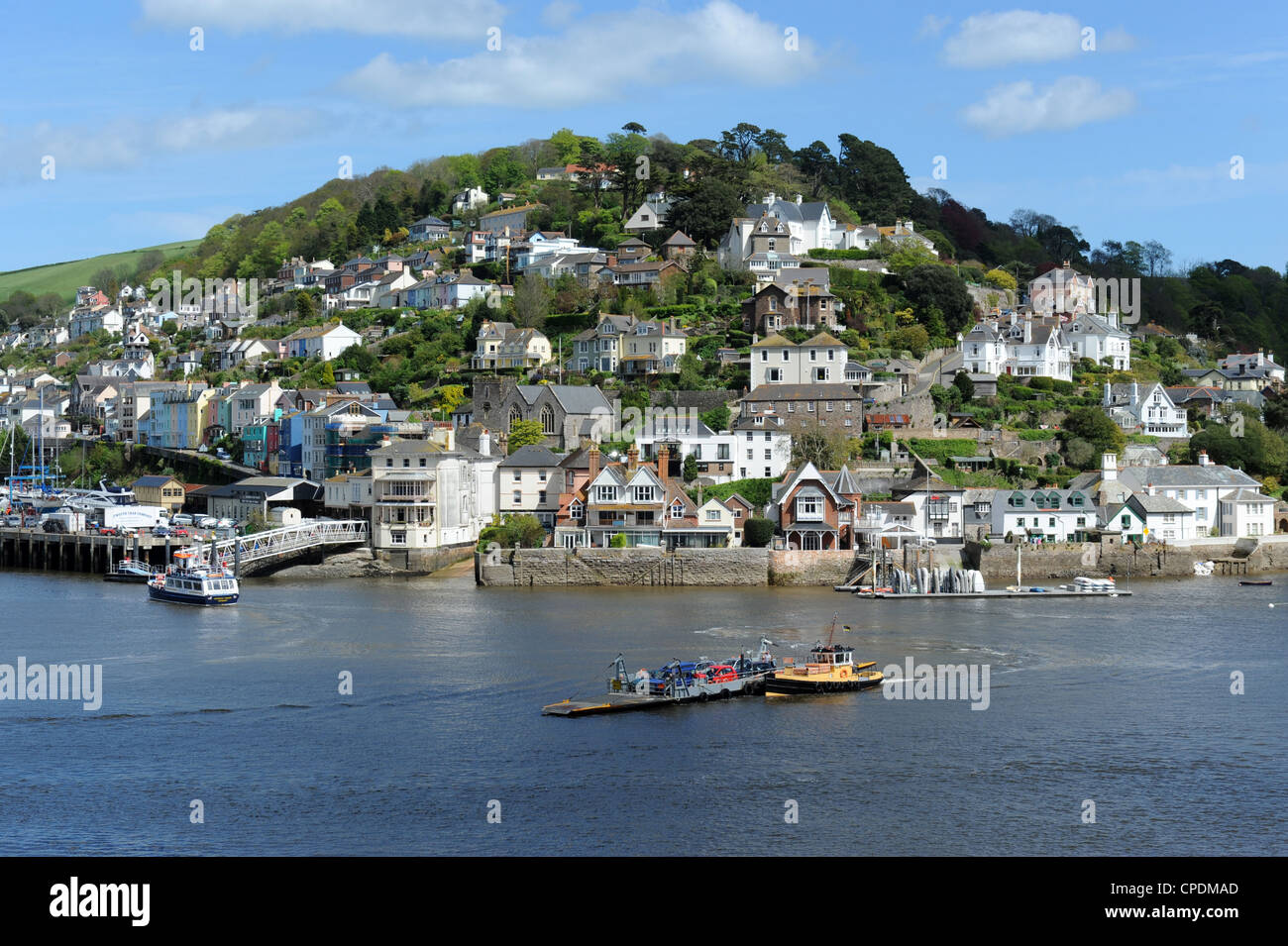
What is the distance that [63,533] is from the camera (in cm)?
5559

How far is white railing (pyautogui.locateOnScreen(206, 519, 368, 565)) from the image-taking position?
158 ft

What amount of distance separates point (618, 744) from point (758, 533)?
23.1 meters

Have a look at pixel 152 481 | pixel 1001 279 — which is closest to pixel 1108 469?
pixel 1001 279

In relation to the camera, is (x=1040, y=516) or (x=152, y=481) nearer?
(x=1040, y=516)

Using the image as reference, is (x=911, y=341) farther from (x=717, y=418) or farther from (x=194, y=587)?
(x=194, y=587)

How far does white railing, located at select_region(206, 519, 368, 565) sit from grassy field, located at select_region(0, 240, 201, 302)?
9848 centimetres

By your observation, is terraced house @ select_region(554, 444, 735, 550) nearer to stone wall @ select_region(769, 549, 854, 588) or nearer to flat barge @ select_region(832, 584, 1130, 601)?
stone wall @ select_region(769, 549, 854, 588)

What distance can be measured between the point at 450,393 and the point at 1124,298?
1710 inches

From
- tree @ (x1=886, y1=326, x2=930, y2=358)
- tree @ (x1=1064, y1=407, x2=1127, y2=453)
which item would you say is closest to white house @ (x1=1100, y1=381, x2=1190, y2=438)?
tree @ (x1=1064, y1=407, x2=1127, y2=453)

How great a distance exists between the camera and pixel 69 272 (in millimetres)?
151250

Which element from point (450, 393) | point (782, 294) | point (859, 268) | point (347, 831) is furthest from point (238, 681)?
point (859, 268)

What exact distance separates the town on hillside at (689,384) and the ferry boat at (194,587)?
26.1 feet

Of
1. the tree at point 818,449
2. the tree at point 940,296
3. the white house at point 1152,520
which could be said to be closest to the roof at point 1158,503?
the white house at point 1152,520

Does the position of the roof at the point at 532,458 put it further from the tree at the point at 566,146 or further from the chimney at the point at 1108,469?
the tree at the point at 566,146
